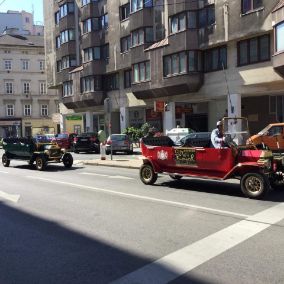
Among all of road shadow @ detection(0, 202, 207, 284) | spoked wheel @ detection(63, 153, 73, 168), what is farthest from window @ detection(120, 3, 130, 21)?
road shadow @ detection(0, 202, 207, 284)

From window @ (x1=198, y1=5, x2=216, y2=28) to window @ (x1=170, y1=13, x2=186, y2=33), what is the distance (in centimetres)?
116

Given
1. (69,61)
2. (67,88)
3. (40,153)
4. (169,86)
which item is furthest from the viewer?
(67,88)

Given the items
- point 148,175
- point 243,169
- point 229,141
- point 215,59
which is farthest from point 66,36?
point 243,169

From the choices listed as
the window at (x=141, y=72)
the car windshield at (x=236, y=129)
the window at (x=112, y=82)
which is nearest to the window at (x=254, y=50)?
the window at (x=141, y=72)

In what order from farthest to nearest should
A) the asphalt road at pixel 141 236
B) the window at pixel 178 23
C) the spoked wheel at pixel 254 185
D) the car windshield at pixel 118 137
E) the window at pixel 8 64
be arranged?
the window at pixel 8 64, the window at pixel 178 23, the car windshield at pixel 118 137, the spoked wheel at pixel 254 185, the asphalt road at pixel 141 236

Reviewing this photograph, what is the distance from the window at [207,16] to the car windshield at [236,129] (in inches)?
782

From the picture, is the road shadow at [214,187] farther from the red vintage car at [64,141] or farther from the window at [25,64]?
the window at [25,64]

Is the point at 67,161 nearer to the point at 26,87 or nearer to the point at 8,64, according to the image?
the point at 26,87

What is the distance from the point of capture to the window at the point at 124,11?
3931cm

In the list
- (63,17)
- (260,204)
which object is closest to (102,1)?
(63,17)

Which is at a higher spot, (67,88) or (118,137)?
(67,88)

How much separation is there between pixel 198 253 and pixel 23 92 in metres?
73.0

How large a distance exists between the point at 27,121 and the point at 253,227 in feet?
231

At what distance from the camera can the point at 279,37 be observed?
26250 millimetres
